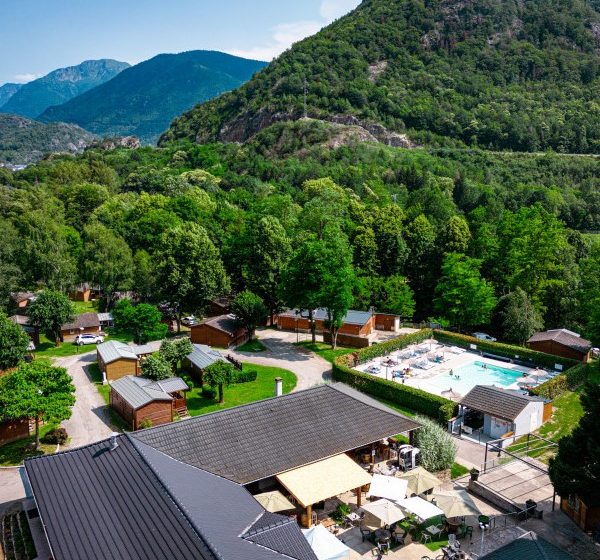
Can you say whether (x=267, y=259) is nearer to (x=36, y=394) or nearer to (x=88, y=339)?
(x=88, y=339)

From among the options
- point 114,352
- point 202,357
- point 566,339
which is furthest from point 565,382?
point 114,352

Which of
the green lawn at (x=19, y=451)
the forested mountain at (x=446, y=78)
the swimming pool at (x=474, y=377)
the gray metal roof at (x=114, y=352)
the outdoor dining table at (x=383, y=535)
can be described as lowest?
the swimming pool at (x=474, y=377)

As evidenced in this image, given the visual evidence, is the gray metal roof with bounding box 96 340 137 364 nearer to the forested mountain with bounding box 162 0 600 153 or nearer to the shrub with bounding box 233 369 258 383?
the shrub with bounding box 233 369 258 383

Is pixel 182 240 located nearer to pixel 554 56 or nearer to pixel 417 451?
pixel 417 451

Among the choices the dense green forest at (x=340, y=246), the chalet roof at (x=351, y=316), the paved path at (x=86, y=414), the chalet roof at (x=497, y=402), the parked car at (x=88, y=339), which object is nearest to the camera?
the paved path at (x=86, y=414)

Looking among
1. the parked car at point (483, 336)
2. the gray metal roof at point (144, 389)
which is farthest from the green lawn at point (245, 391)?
the parked car at point (483, 336)

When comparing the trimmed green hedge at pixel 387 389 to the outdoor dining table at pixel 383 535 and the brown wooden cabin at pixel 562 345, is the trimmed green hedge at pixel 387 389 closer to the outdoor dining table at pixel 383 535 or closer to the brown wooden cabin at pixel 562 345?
the outdoor dining table at pixel 383 535
